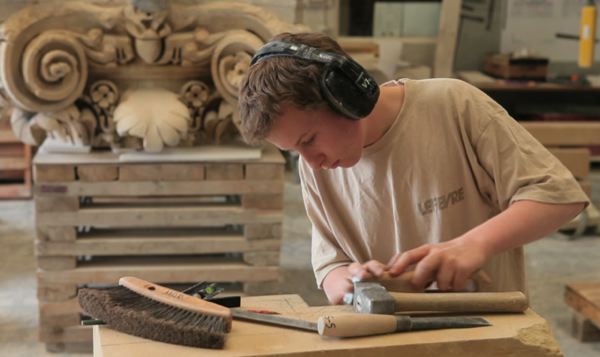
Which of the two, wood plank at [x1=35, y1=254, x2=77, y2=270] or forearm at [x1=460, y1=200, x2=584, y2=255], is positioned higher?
forearm at [x1=460, y1=200, x2=584, y2=255]

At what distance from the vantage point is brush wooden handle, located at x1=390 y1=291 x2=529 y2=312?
5.04 ft

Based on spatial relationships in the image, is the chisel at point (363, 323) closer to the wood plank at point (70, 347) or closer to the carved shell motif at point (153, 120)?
the carved shell motif at point (153, 120)

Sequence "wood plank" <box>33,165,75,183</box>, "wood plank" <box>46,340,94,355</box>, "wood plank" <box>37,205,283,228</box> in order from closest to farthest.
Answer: "wood plank" <box>33,165,75,183</box>, "wood plank" <box>37,205,283,228</box>, "wood plank" <box>46,340,94,355</box>

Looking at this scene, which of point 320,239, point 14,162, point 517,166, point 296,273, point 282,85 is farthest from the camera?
point 14,162

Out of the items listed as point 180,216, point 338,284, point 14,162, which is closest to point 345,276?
point 338,284

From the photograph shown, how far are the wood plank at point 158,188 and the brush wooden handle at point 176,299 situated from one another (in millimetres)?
1998

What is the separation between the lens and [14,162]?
6086 millimetres

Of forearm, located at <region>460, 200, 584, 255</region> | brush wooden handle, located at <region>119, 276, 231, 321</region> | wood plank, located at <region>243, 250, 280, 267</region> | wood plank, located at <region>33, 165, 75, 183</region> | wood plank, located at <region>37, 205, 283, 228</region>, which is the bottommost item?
wood plank, located at <region>243, 250, 280, 267</region>

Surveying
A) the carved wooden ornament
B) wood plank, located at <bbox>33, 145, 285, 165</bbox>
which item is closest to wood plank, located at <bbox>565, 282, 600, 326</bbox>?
wood plank, located at <bbox>33, 145, 285, 165</bbox>

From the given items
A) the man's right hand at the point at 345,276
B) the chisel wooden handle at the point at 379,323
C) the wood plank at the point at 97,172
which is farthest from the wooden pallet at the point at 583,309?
the chisel wooden handle at the point at 379,323

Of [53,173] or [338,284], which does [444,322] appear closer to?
[338,284]

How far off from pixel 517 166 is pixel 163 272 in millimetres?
2166

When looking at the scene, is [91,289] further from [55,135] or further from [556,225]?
[55,135]

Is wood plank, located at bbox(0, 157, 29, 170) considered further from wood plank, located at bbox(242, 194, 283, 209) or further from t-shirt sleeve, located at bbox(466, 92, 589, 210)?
t-shirt sleeve, located at bbox(466, 92, 589, 210)
